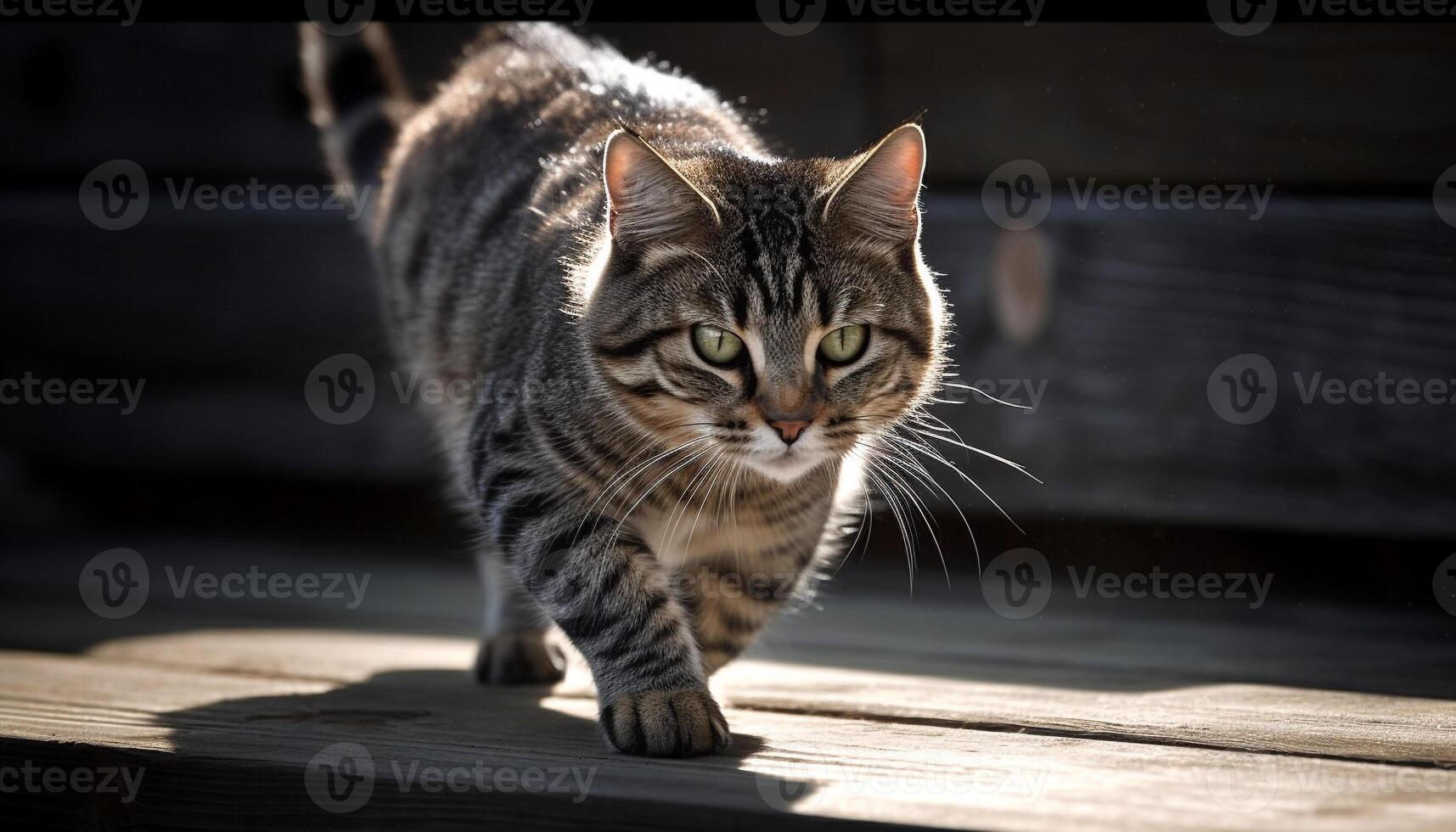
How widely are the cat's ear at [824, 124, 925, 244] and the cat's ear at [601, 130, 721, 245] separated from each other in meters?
0.23

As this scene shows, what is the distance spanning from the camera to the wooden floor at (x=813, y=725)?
5.35 ft

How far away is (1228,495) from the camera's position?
3.22 metres

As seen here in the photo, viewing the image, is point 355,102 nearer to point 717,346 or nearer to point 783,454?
point 717,346

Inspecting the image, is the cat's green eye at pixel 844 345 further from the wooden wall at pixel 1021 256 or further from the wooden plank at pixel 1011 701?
the wooden wall at pixel 1021 256

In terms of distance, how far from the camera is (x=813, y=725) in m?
2.09

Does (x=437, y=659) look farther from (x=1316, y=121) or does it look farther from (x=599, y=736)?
(x=1316, y=121)

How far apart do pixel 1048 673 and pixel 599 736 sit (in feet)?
2.89

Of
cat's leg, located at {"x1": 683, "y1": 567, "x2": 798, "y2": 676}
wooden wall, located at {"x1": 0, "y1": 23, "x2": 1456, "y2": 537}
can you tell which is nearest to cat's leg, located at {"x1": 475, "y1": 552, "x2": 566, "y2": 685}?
cat's leg, located at {"x1": 683, "y1": 567, "x2": 798, "y2": 676}

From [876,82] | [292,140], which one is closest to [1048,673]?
[876,82]

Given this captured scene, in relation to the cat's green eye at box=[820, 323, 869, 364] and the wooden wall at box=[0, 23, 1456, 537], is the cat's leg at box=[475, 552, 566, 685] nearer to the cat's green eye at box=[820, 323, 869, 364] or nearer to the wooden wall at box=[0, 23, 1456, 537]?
the cat's green eye at box=[820, 323, 869, 364]

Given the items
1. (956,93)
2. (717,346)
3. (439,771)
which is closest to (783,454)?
(717,346)

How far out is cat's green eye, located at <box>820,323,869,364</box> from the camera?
2.22 metres

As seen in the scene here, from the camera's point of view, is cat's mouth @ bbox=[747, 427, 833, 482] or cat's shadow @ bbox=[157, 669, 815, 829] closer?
cat's shadow @ bbox=[157, 669, 815, 829]

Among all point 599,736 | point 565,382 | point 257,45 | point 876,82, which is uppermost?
point 257,45
